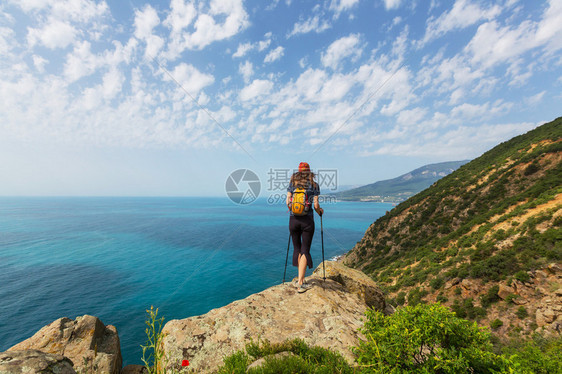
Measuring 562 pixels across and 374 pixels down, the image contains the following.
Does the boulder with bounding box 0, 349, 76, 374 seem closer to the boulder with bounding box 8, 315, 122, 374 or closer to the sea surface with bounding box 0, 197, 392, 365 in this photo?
the boulder with bounding box 8, 315, 122, 374

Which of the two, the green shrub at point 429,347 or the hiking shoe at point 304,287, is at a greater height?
the green shrub at point 429,347

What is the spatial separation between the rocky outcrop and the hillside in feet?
68.2

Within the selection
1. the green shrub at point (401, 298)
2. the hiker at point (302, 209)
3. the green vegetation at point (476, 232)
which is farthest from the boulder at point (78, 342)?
the green shrub at point (401, 298)

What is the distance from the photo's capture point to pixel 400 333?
3465mm

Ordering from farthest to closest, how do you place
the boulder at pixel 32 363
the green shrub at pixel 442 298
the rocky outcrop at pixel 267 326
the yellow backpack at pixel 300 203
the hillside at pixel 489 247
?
the green shrub at pixel 442 298
the hillside at pixel 489 247
the yellow backpack at pixel 300 203
the rocky outcrop at pixel 267 326
the boulder at pixel 32 363

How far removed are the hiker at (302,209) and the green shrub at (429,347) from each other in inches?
123

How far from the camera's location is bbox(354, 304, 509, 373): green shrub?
313cm

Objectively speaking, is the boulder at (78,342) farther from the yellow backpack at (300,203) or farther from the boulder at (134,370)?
the yellow backpack at (300,203)

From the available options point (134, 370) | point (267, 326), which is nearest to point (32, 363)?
point (134, 370)

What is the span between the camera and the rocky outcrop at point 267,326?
466 cm

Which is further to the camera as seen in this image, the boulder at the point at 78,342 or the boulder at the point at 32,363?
the boulder at the point at 78,342

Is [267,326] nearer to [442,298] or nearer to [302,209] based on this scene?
[302,209]

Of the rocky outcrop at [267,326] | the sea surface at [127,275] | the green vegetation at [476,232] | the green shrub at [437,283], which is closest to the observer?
the rocky outcrop at [267,326]

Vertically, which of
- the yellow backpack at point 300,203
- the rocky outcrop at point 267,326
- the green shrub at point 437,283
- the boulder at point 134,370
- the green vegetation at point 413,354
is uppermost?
the yellow backpack at point 300,203
